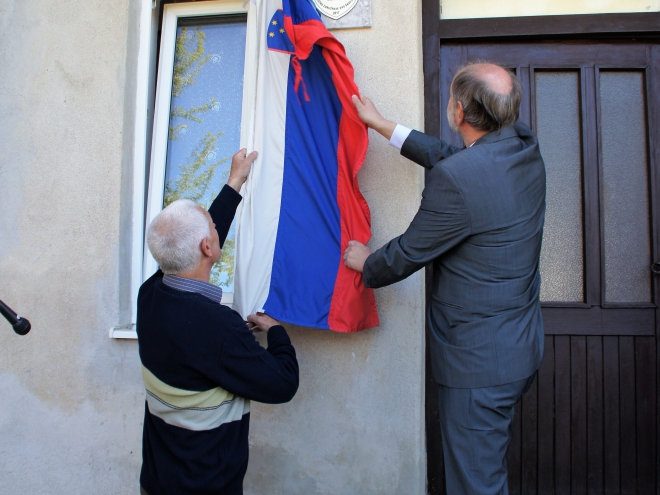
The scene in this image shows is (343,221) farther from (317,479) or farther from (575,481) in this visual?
(575,481)

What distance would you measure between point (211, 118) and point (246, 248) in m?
0.90

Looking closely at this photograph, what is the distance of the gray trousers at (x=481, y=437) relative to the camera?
1.80 m

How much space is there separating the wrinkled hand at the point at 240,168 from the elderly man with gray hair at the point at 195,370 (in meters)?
0.61

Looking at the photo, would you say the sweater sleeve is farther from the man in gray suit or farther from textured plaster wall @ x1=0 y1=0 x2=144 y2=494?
textured plaster wall @ x1=0 y1=0 x2=144 y2=494

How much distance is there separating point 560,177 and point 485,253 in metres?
1.21

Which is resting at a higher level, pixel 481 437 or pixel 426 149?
pixel 426 149

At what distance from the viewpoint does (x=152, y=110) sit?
9.72 ft

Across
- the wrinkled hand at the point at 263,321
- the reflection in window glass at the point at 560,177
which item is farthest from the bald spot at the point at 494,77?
the wrinkled hand at the point at 263,321

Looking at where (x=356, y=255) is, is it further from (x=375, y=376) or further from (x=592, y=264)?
(x=592, y=264)

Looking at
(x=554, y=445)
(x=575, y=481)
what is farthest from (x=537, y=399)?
(x=575, y=481)

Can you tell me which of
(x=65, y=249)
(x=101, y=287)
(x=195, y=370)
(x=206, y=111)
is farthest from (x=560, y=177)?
(x=65, y=249)

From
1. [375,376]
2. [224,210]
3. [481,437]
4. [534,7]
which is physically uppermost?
[534,7]

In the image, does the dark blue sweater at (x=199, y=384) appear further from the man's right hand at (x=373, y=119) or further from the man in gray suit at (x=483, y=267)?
the man's right hand at (x=373, y=119)

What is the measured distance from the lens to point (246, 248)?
2486 millimetres
